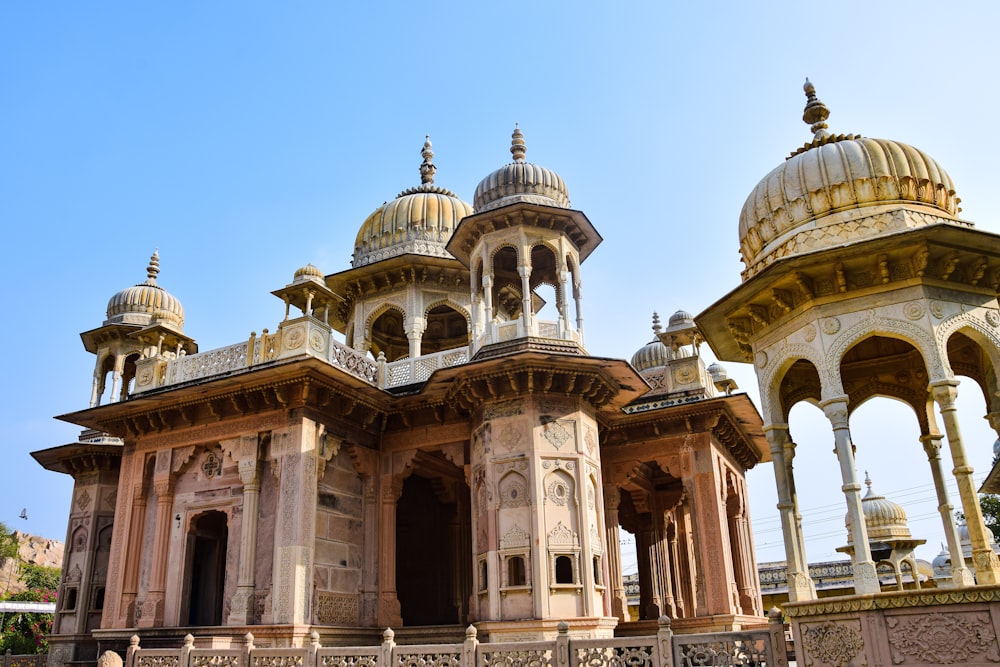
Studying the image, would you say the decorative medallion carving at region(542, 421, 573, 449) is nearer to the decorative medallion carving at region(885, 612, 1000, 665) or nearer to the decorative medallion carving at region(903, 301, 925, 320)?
the decorative medallion carving at region(903, 301, 925, 320)

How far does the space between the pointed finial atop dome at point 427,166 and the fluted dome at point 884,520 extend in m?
17.5

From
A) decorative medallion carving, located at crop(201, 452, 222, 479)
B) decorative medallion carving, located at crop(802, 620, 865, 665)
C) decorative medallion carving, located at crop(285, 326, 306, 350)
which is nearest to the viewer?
decorative medallion carving, located at crop(802, 620, 865, 665)

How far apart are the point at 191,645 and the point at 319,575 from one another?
2.60 meters

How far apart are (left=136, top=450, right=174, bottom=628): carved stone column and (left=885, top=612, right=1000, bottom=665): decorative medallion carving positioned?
13.2 metres

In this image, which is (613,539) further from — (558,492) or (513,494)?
(513,494)

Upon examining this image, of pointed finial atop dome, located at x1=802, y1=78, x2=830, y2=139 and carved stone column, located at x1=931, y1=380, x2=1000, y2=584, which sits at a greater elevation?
pointed finial atop dome, located at x1=802, y1=78, x2=830, y2=139

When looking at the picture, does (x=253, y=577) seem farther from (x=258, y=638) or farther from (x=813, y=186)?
(x=813, y=186)

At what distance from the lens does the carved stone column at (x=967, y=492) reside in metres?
8.05

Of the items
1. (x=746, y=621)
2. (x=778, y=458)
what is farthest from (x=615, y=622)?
(x=778, y=458)

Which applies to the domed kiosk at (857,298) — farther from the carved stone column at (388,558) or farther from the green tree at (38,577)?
the green tree at (38,577)

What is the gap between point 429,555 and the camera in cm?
2034

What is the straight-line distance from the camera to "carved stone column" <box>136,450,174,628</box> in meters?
15.5

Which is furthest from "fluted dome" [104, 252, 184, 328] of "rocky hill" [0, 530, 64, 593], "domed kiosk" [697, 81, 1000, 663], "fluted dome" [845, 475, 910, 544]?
"rocky hill" [0, 530, 64, 593]

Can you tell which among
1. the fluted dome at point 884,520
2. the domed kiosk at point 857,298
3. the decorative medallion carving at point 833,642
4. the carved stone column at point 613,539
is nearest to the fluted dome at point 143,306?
the carved stone column at point 613,539
